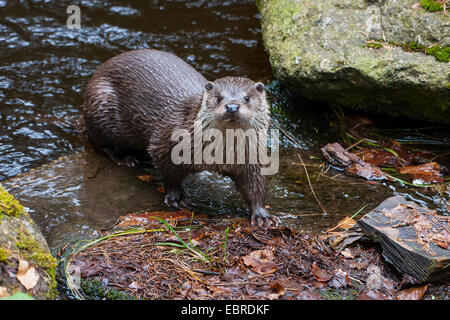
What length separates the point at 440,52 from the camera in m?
4.09

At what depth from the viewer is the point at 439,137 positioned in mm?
4688

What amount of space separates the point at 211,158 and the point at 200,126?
0.26 meters

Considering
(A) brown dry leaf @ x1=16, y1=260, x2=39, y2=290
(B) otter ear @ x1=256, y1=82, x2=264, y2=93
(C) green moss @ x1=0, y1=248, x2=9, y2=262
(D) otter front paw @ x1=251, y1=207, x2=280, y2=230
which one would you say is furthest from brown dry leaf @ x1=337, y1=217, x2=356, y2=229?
(C) green moss @ x1=0, y1=248, x2=9, y2=262

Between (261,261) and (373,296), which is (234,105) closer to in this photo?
Answer: (261,261)

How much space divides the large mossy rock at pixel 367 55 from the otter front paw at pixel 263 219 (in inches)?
55.2

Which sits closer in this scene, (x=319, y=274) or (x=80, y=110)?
(x=319, y=274)

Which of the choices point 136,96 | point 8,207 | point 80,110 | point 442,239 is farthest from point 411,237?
point 80,110

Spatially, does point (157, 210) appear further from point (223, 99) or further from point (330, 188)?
point (330, 188)

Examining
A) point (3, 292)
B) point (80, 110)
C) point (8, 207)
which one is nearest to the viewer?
point (3, 292)

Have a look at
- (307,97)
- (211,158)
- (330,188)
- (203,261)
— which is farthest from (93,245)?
(307,97)

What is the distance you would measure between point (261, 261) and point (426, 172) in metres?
2.01

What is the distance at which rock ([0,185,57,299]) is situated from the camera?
93.6 inches

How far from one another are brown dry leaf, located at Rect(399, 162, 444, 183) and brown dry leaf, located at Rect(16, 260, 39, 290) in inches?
124

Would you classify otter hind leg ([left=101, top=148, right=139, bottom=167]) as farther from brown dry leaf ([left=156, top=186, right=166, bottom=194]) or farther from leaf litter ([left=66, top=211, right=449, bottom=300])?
leaf litter ([left=66, top=211, right=449, bottom=300])
